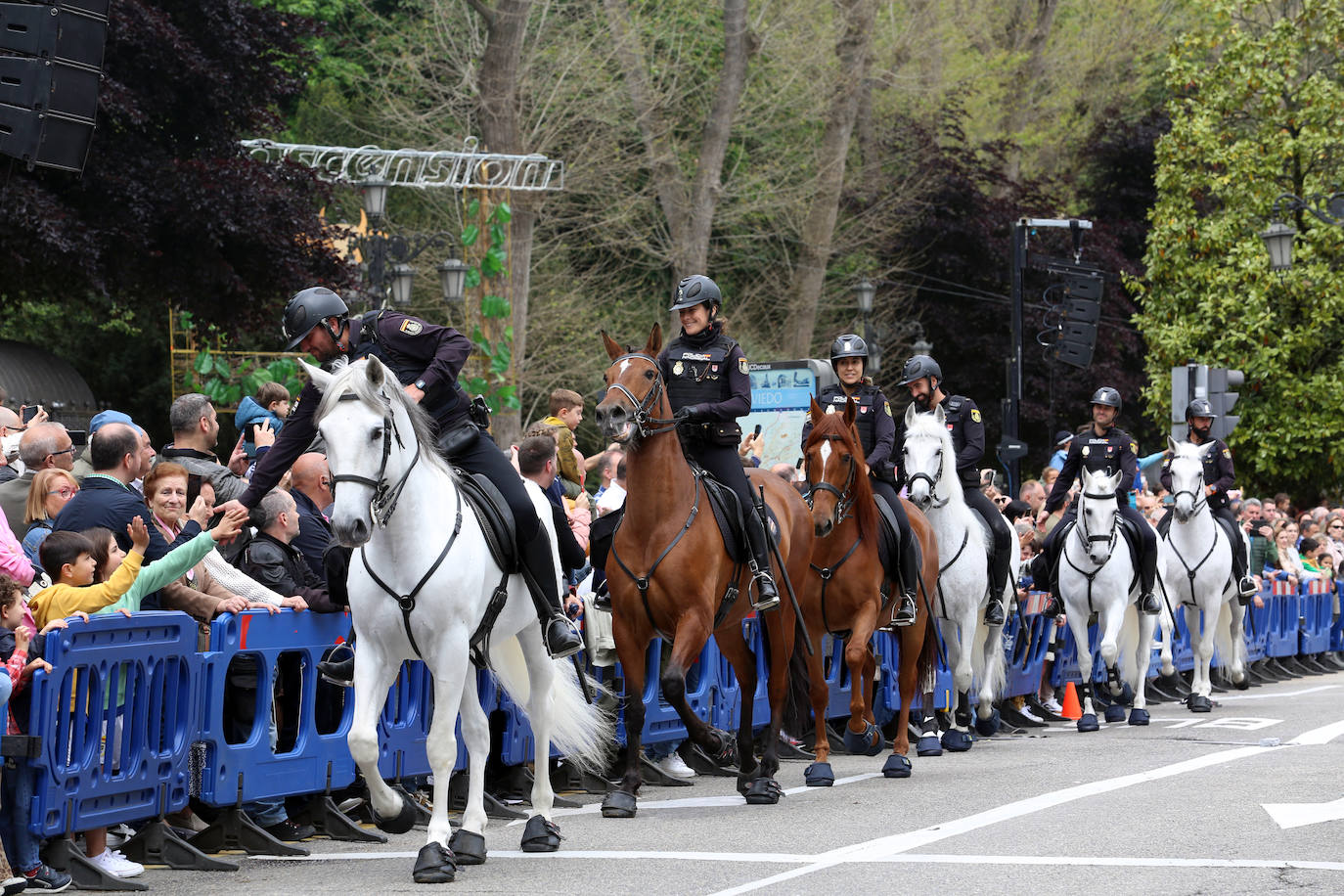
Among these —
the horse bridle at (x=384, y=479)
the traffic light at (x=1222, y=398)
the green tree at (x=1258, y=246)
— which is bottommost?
the horse bridle at (x=384, y=479)

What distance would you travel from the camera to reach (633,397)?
403 inches

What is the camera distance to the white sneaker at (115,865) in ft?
26.4

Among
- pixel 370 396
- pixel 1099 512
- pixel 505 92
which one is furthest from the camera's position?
pixel 505 92

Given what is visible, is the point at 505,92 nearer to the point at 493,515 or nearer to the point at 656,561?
the point at 656,561

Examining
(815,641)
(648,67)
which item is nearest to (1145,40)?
(648,67)

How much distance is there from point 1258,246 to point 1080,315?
432 inches

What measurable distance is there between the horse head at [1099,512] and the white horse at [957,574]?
1079 mm

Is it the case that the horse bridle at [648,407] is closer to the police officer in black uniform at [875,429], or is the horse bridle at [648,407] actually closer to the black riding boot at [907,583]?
the police officer in black uniform at [875,429]

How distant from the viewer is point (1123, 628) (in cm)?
1758

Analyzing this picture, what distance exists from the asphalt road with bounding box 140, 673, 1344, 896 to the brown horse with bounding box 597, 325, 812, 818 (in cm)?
47

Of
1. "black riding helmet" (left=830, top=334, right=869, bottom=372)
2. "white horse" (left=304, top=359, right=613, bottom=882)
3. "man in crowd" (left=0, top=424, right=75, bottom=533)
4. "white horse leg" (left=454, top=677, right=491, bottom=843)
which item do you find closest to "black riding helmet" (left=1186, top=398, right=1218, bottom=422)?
"black riding helmet" (left=830, top=334, right=869, bottom=372)

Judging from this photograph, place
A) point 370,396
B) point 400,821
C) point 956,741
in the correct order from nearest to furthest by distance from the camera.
→ 1. point 370,396
2. point 400,821
3. point 956,741

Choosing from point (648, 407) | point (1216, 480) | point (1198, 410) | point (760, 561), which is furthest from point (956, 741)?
point (1198, 410)

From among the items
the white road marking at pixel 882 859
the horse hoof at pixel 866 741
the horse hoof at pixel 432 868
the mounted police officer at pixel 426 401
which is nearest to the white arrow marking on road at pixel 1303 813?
the white road marking at pixel 882 859
